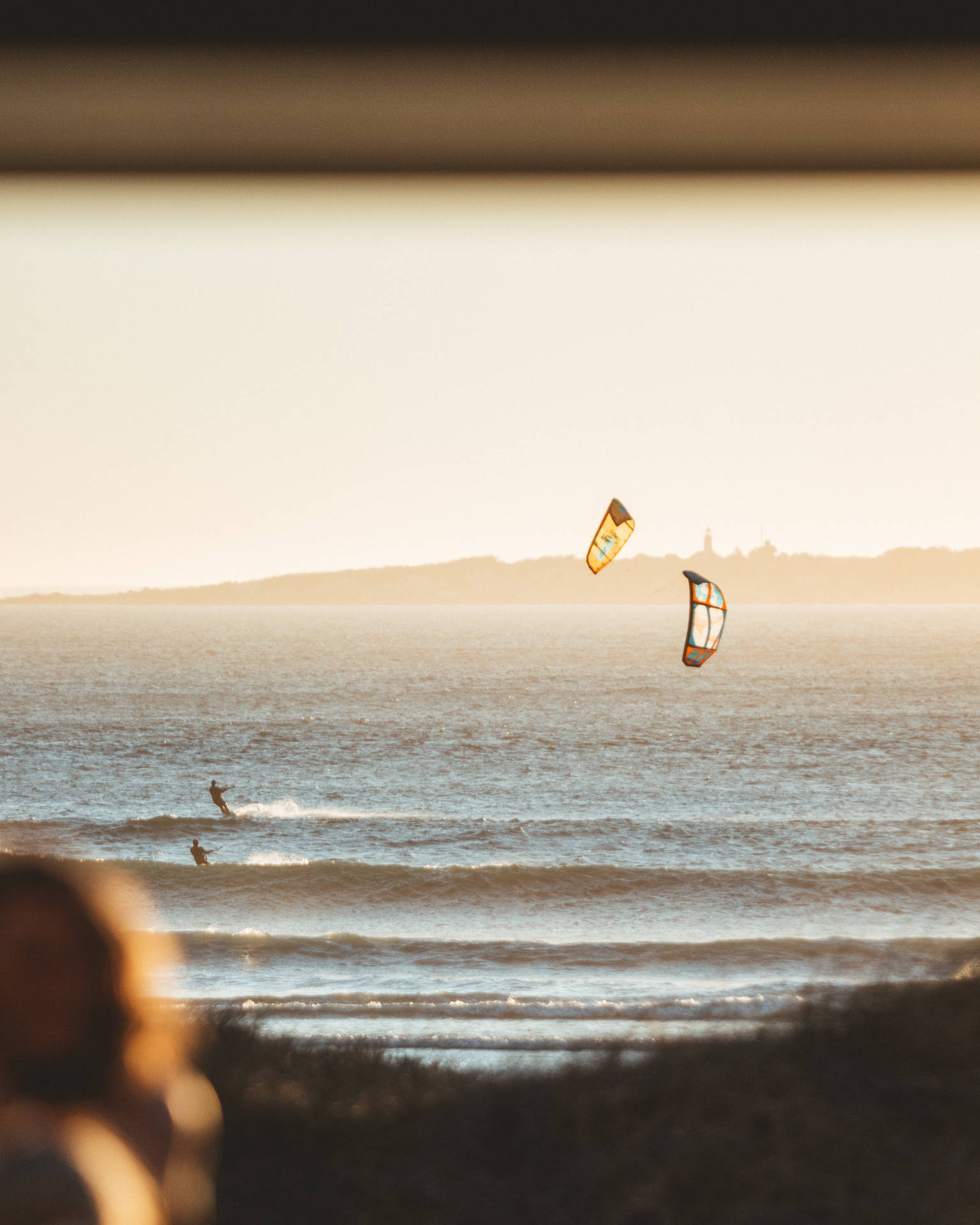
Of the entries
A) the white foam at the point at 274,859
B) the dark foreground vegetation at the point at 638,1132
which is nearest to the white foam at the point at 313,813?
the white foam at the point at 274,859

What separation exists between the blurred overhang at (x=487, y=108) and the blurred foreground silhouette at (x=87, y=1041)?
4.01 ft

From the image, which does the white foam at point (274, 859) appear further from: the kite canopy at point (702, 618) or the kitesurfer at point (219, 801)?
the kite canopy at point (702, 618)

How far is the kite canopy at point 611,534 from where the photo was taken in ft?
28.8

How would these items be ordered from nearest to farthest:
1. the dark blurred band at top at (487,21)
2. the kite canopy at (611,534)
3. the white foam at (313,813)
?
the dark blurred band at top at (487,21)
the kite canopy at (611,534)
the white foam at (313,813)

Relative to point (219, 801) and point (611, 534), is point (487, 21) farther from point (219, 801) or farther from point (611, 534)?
point (219, 801)

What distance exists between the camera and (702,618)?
30.7ft

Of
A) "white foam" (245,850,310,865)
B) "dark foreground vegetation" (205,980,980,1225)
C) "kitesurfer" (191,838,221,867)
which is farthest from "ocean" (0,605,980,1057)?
"dark foreground vegetation" (205,980,980,1225)

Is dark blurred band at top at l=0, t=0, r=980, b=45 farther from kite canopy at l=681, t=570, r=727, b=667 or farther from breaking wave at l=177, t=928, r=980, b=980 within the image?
breaking wave at l=177, t=928, r=980, b=980

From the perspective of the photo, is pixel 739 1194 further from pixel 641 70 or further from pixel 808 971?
pixel 808 971

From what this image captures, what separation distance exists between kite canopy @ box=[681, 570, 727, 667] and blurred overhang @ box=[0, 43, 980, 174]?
7.19 meters

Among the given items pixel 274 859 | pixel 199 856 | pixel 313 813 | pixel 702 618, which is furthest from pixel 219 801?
pixel 702 618

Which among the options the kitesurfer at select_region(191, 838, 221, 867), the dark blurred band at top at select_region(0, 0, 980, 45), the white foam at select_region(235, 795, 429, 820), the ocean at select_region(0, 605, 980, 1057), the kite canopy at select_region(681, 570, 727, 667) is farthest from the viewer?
the white foam at select_region(235, 795, 429, 820)

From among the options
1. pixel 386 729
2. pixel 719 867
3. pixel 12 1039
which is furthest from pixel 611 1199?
pixel 386 729

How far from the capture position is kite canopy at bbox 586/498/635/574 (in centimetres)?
878
